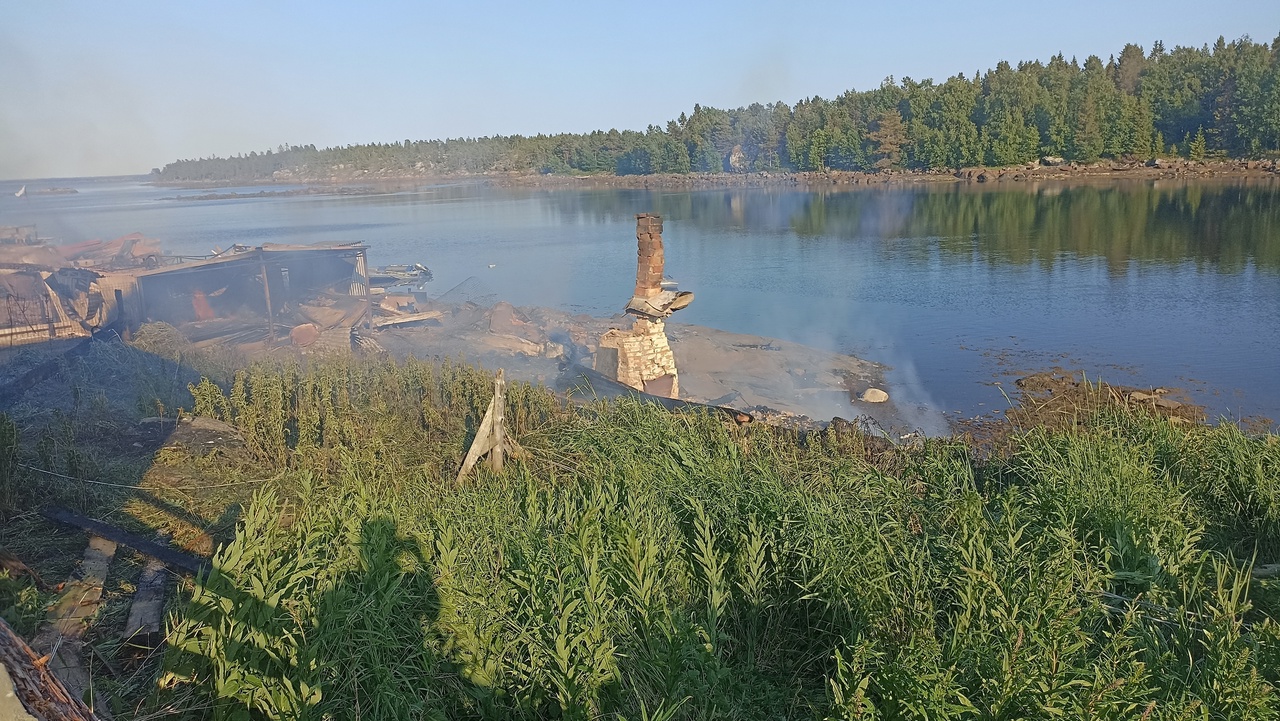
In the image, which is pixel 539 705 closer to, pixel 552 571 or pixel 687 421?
pixel 552 571

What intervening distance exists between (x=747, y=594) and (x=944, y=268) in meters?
31.0

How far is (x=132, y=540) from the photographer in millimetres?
6012

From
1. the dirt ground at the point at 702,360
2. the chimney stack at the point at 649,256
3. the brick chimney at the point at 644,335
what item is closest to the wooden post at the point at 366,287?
the dirt ground at the point at 702,360

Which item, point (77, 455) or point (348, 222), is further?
point (348, 222)

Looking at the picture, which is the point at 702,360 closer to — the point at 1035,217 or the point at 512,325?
the point at 512,325

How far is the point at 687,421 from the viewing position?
8.61 metres

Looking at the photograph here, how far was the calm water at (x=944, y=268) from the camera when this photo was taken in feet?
66.7

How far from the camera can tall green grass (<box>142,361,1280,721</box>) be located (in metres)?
3.92

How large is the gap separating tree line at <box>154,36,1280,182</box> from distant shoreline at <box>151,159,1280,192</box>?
1579mm

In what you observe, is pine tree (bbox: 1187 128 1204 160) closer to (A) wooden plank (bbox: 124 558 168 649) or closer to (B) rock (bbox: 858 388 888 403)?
(B) rock (bbox: 858 388 888 403)

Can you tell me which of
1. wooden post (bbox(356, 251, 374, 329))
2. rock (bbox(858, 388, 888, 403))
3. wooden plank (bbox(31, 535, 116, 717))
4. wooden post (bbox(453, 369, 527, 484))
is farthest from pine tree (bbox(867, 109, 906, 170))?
wooden plank (bbox(31, 535, 116, 717))

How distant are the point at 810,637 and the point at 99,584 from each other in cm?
456

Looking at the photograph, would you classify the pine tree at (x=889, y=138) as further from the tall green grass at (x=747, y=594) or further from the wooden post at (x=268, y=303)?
the tall green grass at (x=747, y=594)

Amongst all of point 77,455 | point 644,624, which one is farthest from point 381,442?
point 644,624
